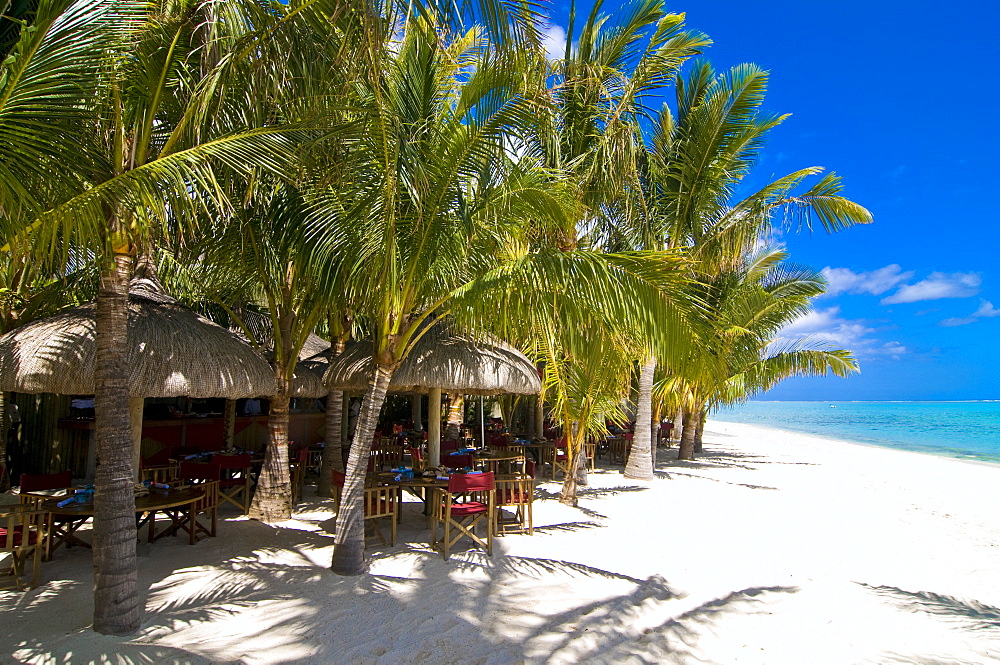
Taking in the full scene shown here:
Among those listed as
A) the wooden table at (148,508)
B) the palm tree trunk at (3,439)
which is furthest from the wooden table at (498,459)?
the palm tree trunk at (3,439)

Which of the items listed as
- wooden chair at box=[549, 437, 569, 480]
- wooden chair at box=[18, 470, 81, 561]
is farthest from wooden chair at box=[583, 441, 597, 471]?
wooden chair at box=[18, 470, 81, 561]

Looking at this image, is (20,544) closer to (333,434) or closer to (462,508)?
(462,508)

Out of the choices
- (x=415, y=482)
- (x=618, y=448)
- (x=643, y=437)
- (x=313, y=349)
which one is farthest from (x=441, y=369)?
(x=618, y=448)

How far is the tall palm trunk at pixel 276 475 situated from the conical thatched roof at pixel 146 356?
77 centimetres

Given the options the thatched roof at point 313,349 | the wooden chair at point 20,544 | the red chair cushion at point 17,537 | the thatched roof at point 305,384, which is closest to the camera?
the wooden chair at point 20,544

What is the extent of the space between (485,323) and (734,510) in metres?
5.60

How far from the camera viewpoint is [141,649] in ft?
11.1

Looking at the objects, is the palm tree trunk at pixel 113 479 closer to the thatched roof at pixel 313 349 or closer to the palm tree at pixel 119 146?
the palm tree at pixel 119 146

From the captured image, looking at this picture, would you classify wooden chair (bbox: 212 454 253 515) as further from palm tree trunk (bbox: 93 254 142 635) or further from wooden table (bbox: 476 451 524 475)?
palm tree trunk (bbox: 93 254 142 635)

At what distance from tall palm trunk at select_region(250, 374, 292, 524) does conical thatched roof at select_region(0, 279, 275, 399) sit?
77 cm

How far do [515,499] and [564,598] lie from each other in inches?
79.4

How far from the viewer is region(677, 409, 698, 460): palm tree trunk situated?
15711mm

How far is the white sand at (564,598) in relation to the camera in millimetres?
3693

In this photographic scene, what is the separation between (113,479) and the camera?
356 centimetres
